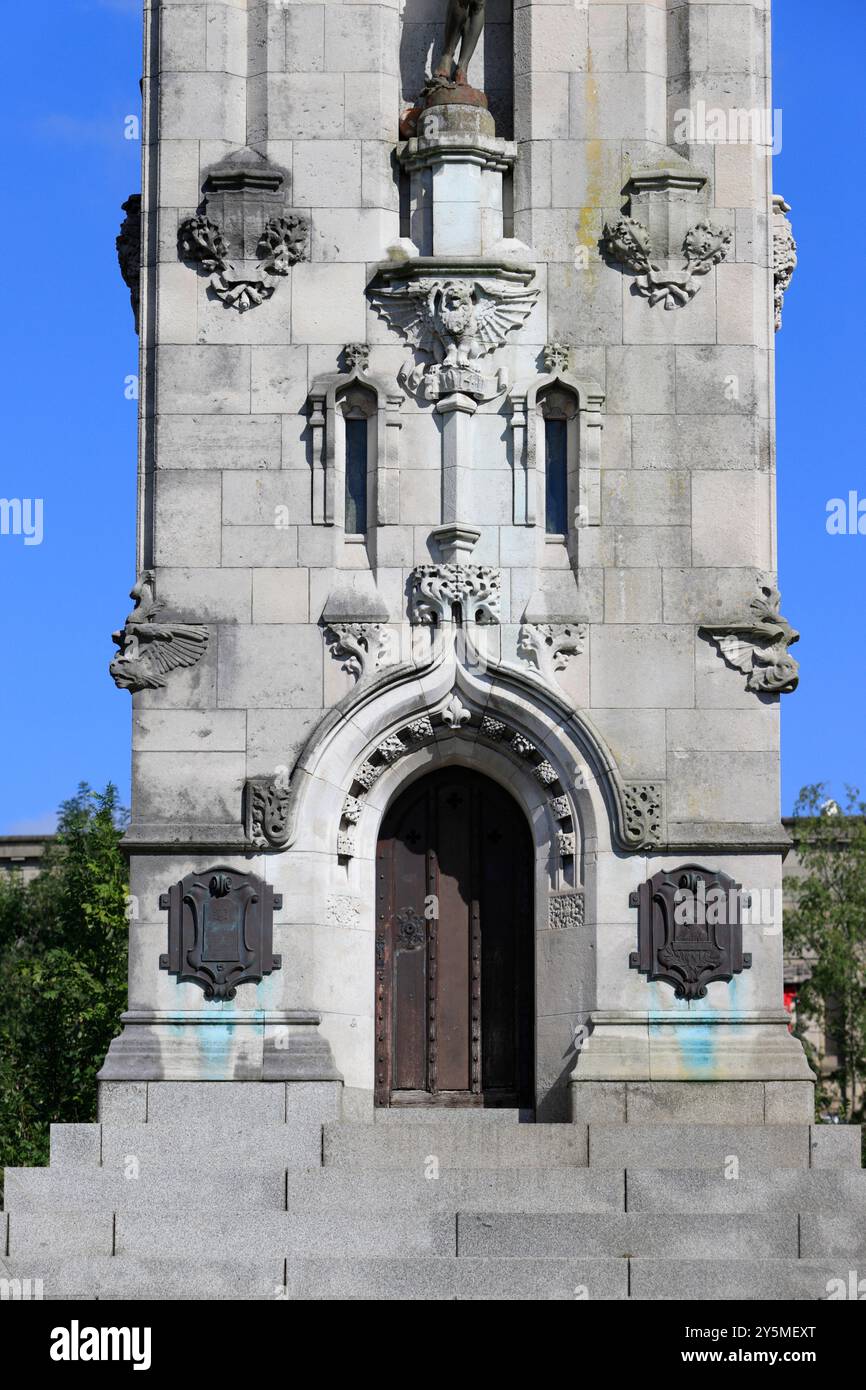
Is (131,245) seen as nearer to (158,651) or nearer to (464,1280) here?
(158,651)

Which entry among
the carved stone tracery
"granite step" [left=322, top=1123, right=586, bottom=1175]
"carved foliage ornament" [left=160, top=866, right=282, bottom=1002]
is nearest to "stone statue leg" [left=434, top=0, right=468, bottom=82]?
the carved stone tracery

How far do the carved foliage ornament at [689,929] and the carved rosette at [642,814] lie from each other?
355 millimetres

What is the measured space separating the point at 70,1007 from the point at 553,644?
25.0 metres

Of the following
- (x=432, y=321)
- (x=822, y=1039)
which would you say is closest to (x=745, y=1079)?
(x=432, y=321)

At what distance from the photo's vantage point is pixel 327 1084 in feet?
86.5

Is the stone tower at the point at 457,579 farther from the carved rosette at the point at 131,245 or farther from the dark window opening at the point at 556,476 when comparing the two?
the carved rosette at the point at 131,245

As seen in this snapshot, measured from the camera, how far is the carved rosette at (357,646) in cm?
2742

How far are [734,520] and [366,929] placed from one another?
5.21m

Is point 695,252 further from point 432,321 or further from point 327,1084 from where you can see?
point 327,1084

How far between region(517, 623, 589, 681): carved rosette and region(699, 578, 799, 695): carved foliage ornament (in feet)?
3.88

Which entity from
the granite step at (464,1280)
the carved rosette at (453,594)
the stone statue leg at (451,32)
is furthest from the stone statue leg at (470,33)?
the granite step at (464,1280)

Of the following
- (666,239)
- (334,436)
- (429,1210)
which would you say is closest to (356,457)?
(334,436)
